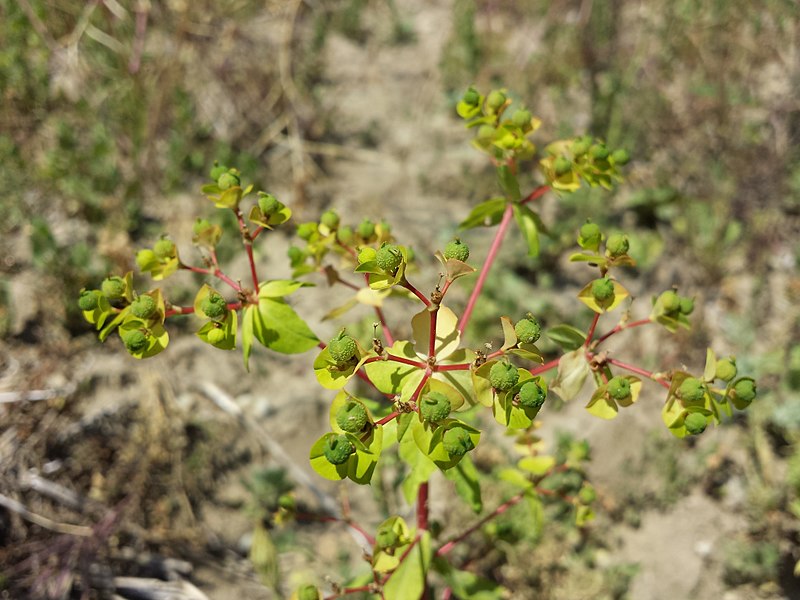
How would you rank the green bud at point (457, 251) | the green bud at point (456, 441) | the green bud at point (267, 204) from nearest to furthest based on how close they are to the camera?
1. the green bud at point (456, 441)
2. the green bud at point (457, 251)
3. the green bud at point (267, 204)

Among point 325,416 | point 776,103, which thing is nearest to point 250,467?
point 325,416

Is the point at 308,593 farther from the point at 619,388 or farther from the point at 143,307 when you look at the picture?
the point at 619,388

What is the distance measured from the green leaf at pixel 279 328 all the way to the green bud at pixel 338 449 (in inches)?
16.5

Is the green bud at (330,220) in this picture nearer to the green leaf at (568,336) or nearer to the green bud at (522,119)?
the green bud at (522,119)

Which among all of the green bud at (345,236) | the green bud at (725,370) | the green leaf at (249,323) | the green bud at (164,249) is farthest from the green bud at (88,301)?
the green bud at (725,370)

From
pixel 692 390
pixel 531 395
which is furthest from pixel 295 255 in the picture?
pixel 692 390

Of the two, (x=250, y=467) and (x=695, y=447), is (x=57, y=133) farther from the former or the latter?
(x=695, y=447)

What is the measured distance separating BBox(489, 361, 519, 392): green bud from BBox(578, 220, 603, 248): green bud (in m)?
0.46

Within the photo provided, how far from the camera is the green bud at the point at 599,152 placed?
1.61m

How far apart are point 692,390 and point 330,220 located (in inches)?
41.2

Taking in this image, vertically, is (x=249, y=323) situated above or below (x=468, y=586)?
above

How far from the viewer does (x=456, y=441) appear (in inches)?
46.6

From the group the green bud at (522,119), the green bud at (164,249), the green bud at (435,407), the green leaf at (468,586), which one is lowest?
the green leaf at (468,586)

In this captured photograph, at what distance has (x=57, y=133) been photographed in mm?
3551
